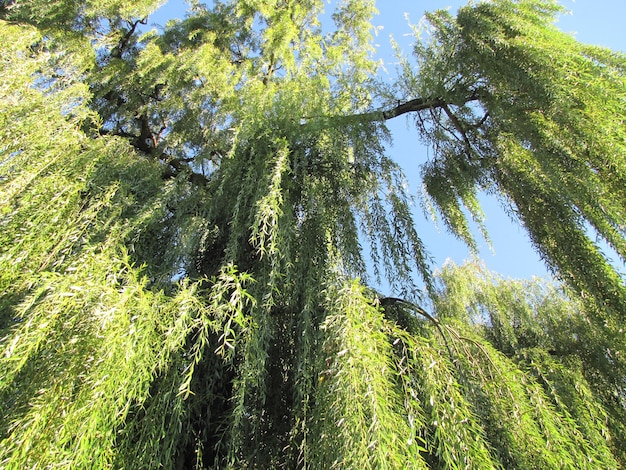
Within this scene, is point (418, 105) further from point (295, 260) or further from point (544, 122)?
point (295, 260)

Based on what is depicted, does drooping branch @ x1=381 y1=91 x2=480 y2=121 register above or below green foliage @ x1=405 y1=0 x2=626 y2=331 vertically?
above

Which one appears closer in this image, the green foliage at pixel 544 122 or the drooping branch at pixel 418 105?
the green foliage at pixel 544 122

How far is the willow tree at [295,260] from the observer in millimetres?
1099

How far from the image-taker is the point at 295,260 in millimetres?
1778

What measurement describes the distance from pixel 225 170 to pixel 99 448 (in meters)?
1.38

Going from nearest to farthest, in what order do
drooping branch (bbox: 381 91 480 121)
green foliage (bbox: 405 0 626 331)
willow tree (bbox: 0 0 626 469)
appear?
willow tree (bbox: 0 0 626 469) < green foliage (bbox: 405 0 626 331) < drooping branch (bbox: 381 91 480 121)

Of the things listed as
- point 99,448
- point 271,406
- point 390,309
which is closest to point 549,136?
point 390,309

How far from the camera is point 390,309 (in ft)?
6.26

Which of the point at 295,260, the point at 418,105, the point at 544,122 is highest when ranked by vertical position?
the point at 418,105

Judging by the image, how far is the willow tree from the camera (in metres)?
1.10

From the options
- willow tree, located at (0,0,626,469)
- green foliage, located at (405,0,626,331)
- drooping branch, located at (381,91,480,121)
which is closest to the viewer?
willow tree, located at (0,0,626,469)

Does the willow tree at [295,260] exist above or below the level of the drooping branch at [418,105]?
below

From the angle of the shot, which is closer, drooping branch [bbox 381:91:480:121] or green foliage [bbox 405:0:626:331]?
green foliage [bbox 405:0:626:331]

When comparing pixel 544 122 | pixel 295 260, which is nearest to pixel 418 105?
pixel 544 122
